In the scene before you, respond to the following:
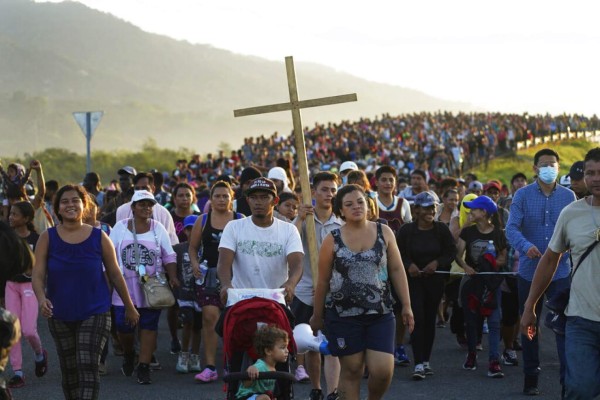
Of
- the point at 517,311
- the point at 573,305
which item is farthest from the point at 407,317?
the point at 517,311

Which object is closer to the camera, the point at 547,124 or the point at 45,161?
the point at 547,124

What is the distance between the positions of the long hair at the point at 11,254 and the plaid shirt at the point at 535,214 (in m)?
5.03

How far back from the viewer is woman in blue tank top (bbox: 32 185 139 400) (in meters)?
8.31

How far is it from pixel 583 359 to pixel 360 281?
1.77m

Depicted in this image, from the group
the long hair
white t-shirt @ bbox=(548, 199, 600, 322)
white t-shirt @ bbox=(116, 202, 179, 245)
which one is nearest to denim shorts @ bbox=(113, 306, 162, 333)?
white t-shirt @ bbox=(116, 202, 179, 245)

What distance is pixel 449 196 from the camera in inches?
575

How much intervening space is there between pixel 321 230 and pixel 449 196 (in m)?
4.76

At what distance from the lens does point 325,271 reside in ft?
26.6

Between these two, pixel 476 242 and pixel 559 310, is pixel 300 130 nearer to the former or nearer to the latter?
pixel 476 242

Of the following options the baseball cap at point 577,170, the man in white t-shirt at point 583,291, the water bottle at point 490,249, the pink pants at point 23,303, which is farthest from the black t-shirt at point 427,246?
the man in white t-shirt at point 583,291

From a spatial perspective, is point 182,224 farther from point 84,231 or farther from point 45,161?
point 45,161

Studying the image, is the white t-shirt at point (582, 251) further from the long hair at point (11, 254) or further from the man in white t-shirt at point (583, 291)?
the long hair at point (11, 254)

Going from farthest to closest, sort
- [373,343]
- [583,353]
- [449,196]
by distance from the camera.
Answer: [449,196], [373,343], [583,353]

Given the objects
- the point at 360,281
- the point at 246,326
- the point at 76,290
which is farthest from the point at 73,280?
the point at 360,281
